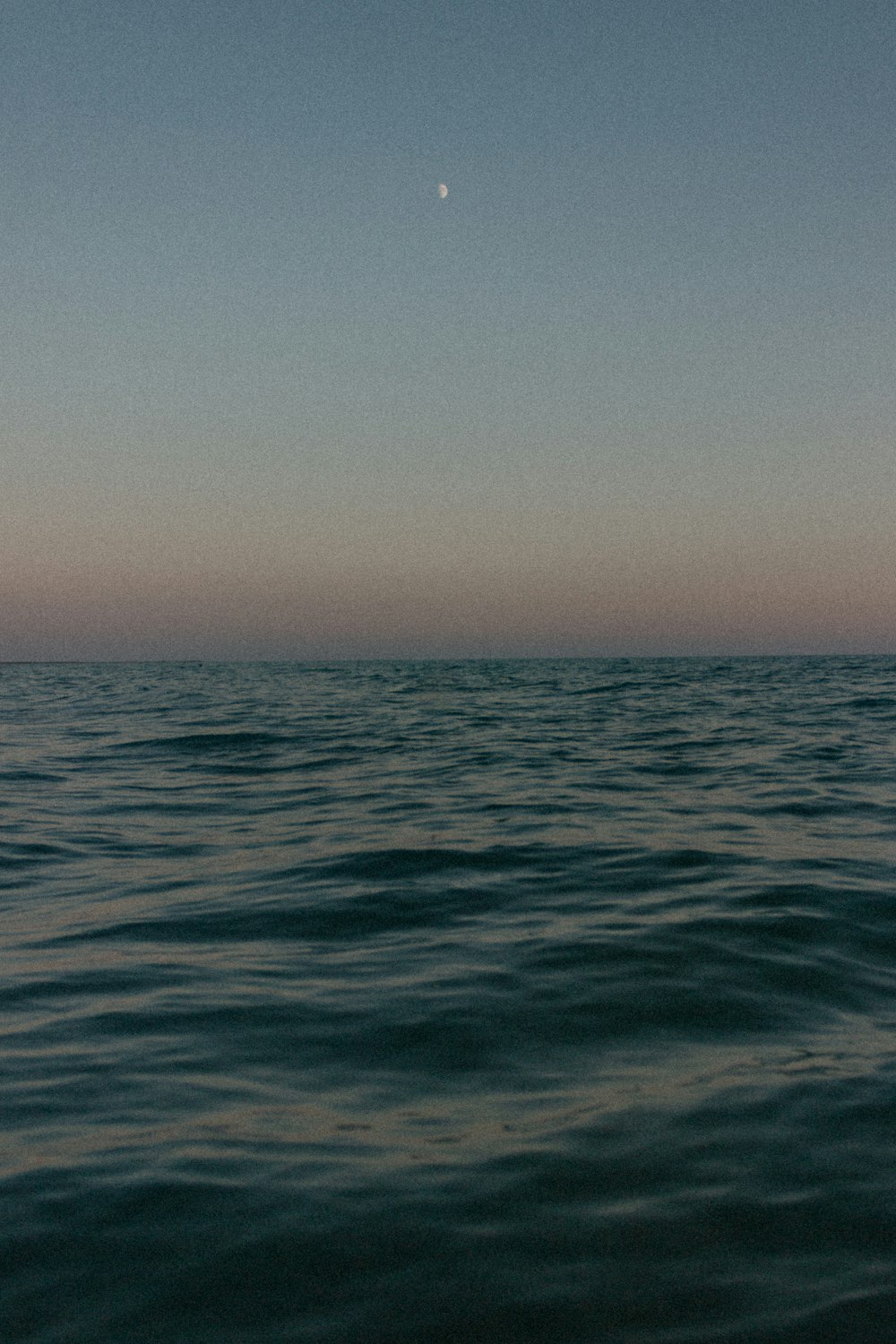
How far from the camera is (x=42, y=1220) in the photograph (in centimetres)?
307

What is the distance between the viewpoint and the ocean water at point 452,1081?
272 centimetres

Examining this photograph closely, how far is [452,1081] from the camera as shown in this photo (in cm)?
404

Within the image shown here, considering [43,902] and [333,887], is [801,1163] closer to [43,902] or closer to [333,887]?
[333,887]

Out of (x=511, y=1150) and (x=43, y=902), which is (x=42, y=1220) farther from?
(x=43, y=902)

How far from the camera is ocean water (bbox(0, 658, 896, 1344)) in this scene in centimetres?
272

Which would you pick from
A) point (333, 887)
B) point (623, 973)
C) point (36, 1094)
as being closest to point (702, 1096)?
point (623, 973)

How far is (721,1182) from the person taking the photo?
321 centimetres

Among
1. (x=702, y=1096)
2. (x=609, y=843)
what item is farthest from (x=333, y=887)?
(x=702, y=1096)

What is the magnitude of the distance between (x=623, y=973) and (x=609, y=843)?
143 inches

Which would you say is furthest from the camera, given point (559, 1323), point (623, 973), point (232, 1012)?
point (623, 973)

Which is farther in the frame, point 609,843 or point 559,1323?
point 609,843

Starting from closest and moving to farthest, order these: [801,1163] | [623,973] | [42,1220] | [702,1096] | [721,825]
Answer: [42,1220] < [801,1163] < [702,1096] < [623,973] < [721,825]

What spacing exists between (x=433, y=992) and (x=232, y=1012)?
1.00 metres

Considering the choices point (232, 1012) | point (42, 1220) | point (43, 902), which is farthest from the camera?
point (43, 902)
